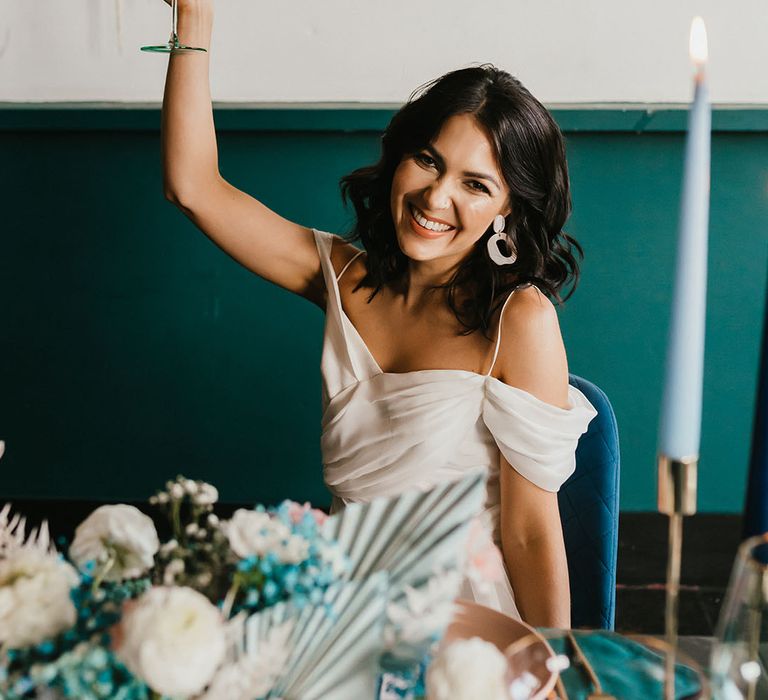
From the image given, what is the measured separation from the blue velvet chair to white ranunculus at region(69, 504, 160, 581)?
91 centimetres

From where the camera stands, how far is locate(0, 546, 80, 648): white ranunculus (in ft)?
1.80

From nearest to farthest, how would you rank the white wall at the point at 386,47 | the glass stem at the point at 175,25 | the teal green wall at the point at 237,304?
the glass stem at the point at 175,25, the white wall at the point at 386,47, the teal green wall at the point at 237,304

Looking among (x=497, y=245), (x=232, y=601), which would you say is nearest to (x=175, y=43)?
(x=497, y=245)

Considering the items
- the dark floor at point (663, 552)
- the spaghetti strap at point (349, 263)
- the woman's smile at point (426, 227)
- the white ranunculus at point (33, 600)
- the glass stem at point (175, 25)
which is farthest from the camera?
the dark floor at point (663, 552)

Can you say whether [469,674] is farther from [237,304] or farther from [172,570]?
[237,304]

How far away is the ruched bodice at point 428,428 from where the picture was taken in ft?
4.60

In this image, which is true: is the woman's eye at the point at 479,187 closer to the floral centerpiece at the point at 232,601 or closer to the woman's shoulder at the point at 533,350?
the woman's shoulder at the point at 533,350

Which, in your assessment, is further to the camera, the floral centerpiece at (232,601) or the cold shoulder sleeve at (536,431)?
the cold shoulder sleeve at (536,431)

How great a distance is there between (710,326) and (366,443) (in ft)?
5.10

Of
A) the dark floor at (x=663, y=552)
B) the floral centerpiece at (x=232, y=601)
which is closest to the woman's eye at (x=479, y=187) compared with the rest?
the floral centerpiece at (x=232, y=601)

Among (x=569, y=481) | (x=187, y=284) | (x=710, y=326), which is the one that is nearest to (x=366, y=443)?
(x=569, y=481)

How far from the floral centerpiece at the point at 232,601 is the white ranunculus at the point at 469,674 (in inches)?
3.1

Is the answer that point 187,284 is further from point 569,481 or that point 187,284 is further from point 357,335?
point 569,481

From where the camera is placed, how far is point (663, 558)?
2732 mm
